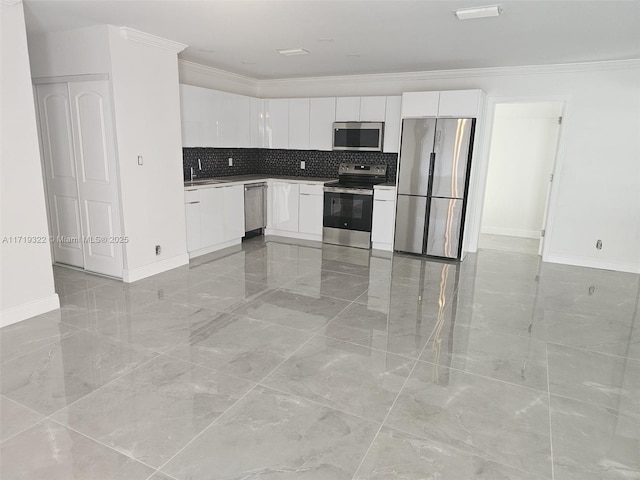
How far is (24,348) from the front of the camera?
3.00 metres

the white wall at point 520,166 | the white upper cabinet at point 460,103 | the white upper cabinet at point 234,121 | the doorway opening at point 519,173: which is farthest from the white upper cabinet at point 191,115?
the white wall at point 520,166

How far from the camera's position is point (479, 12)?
321 centimetres

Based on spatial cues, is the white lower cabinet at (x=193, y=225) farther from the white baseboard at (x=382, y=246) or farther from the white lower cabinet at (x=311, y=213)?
the white baseboard at (x=382, y=246)

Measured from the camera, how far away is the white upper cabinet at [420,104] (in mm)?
5402

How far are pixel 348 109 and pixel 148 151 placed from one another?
3.04m

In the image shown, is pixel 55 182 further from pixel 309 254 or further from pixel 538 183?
pixel 538 183

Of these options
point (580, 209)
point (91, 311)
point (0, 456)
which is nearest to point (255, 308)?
point (91, 311)

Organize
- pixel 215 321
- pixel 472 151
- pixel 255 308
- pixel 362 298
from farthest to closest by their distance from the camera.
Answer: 1. pixel 472 151
2. pixel 362 298
3. pixel 255 308
4. pixel 215 321

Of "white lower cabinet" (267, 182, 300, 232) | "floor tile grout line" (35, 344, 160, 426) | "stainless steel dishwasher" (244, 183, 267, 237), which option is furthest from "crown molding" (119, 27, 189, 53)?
"floor tile grout line" (35, 344, 160, 426)

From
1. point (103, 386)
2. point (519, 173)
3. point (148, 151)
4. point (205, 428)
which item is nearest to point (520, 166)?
point (519, 173)

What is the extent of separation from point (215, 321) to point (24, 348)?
4.36ft

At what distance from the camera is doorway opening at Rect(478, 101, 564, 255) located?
661 centimetres

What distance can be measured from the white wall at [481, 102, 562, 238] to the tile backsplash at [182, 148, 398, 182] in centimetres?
197

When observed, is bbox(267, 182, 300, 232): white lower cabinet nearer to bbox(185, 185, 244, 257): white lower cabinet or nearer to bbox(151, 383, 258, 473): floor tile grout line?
bbox(185, 185, 244, 257): white lower cabinet
